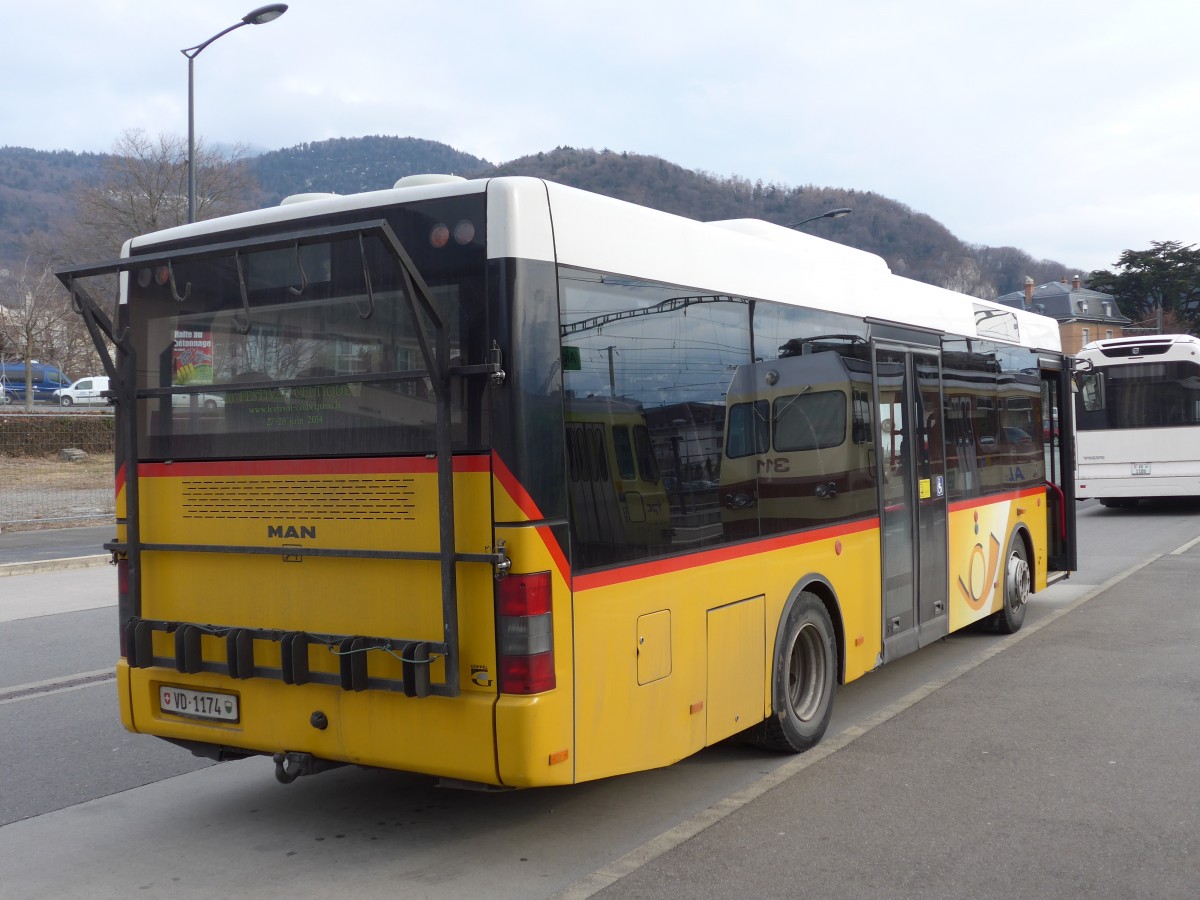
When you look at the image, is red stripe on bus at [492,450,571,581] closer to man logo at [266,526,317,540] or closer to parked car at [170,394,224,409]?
man logo at [266,526,317,540]

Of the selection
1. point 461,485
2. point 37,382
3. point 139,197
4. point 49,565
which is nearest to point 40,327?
point 139,197

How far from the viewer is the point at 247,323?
4.97 m

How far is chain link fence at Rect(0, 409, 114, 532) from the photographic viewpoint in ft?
70.9

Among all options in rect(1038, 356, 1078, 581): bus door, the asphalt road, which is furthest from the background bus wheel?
the asphalt road

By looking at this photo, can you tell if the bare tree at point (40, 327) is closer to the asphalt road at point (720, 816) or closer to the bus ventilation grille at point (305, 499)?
the asphalt road at point (720, 816)

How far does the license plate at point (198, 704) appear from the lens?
5.14 metres

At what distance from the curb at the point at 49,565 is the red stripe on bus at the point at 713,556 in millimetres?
11309

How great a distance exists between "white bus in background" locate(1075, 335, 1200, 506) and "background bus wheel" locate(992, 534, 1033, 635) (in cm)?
1267

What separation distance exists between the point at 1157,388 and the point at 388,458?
2116 cm

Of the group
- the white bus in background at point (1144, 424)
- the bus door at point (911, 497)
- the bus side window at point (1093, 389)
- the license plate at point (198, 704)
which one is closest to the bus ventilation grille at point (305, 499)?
the license plate at point (198, 704)

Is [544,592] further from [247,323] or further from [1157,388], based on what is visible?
[1157,388]

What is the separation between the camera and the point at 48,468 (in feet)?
73.2

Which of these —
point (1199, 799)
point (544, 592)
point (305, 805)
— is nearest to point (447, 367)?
point (544, 592)

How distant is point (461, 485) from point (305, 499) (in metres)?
0.86
